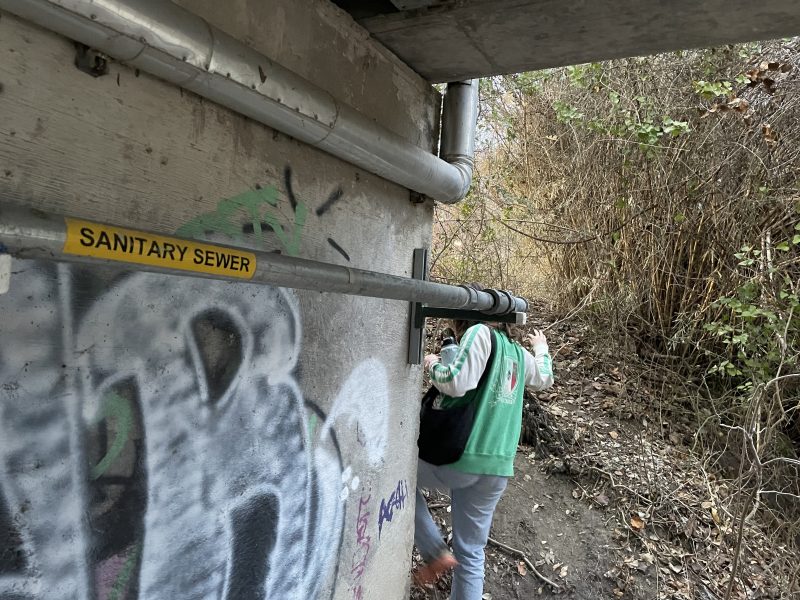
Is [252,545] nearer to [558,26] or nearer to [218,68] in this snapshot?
[218,68]

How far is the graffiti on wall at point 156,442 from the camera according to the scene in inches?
53.4

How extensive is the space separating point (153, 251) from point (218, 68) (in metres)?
0.63

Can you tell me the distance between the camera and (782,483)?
19.5 ft

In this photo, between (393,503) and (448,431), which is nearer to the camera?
(393,503)

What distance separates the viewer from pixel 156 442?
1.68 m

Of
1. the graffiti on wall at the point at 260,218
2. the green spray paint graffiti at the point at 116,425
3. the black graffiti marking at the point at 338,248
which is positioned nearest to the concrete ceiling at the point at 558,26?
the graffiti on wall at the point at 260,218

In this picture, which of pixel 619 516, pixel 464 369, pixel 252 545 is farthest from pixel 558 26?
pixel 619 516

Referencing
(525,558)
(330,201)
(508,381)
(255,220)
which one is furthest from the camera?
(525,558)

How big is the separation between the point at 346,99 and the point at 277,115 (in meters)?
0.64

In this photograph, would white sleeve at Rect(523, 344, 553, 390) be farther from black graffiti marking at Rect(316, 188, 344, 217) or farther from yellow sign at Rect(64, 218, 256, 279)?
yellow sign at Rect(64, 218, 256, 279)

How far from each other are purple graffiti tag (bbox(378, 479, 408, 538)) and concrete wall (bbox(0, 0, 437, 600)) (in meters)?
0.11

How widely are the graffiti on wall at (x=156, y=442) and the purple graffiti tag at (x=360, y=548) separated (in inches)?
12.2

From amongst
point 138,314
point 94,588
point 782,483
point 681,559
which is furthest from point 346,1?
point 782,483

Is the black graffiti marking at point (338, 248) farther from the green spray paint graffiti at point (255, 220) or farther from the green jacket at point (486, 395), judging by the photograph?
the green jacket at point (486, 395)
